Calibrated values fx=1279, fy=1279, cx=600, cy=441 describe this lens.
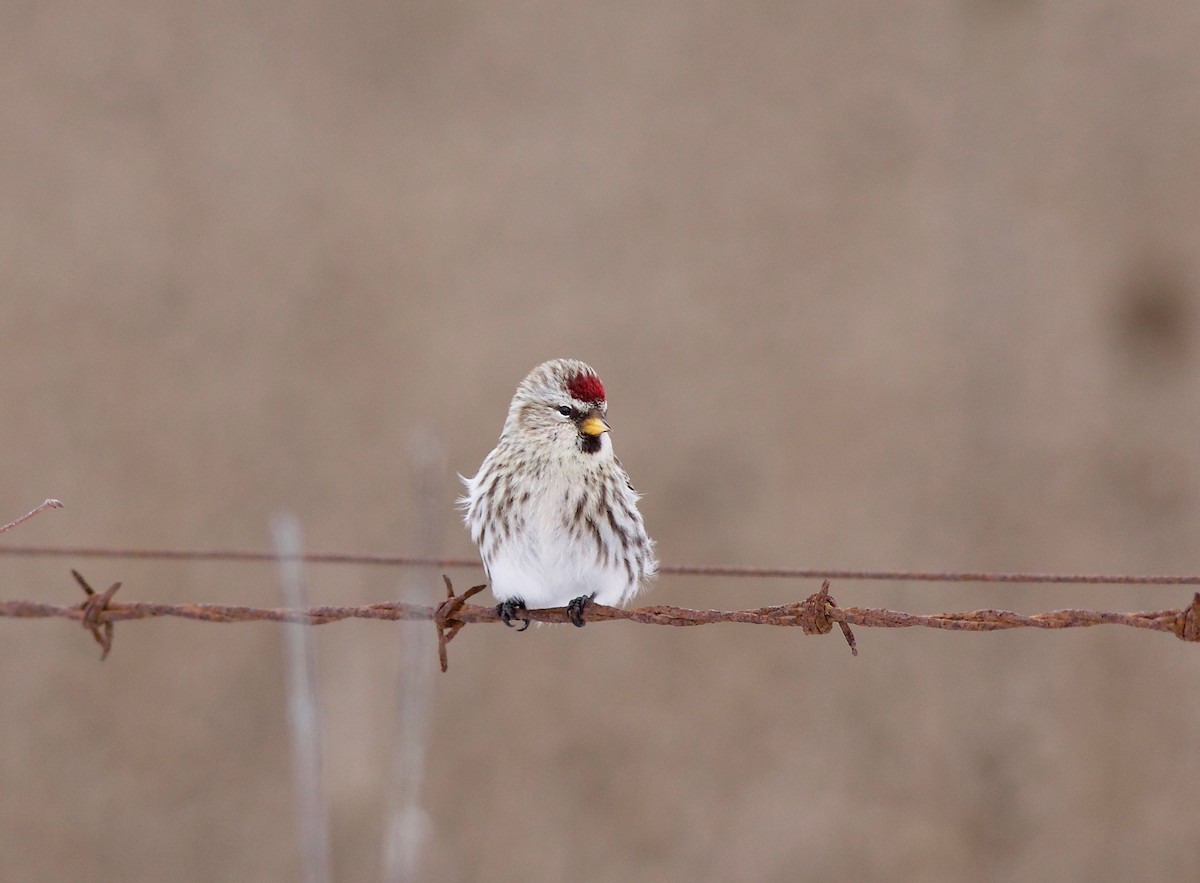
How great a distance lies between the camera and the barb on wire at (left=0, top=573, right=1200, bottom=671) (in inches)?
69.4

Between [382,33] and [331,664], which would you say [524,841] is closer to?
[331,664]

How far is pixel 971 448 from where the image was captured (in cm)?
709

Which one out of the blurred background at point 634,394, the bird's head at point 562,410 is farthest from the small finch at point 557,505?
the blurred background at point 634,394

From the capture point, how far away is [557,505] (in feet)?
8.82

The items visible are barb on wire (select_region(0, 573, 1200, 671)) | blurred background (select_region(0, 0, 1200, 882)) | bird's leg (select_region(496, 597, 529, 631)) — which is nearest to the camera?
barb on wire (select_region(0, 573, 1200, 671))

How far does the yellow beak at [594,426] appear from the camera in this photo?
8.75 ft

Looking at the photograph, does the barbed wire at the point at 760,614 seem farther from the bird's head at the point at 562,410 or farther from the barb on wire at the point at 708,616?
the bird's head at the point at 562,410

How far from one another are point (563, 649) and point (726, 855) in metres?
1.31

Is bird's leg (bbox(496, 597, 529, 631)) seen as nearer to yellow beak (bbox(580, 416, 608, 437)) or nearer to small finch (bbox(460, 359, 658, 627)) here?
small finch (bbox(460, 359, 658, 627))

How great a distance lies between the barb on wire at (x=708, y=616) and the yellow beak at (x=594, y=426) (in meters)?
0.40

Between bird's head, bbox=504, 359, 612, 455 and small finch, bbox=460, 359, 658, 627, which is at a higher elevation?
bird's head, bbox=504, 359, 612, 455

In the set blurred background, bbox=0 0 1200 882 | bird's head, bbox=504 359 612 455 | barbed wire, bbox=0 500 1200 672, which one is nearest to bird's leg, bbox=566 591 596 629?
barbed wire, bbox=0 500 1200 672

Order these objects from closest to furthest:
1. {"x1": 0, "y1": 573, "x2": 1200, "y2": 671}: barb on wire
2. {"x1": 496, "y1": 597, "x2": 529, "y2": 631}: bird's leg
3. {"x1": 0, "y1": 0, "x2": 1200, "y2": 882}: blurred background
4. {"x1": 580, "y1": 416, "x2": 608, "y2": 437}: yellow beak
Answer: {"x1": 0, "y1": 573, "x2": 1200, "y2": 671}: barb on wire < {"x1": 496, "y1": 597, "x2": 529, "y2": 631}: bird's leg < {"x1": 580, "y1": 416, "x2": 608, "y2": 437}: yellow beak < {"x1": 0, "y1": 0, "x2": 1200, "y2": 882}: blurred background

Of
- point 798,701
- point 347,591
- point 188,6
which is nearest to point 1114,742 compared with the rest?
point 798,701
